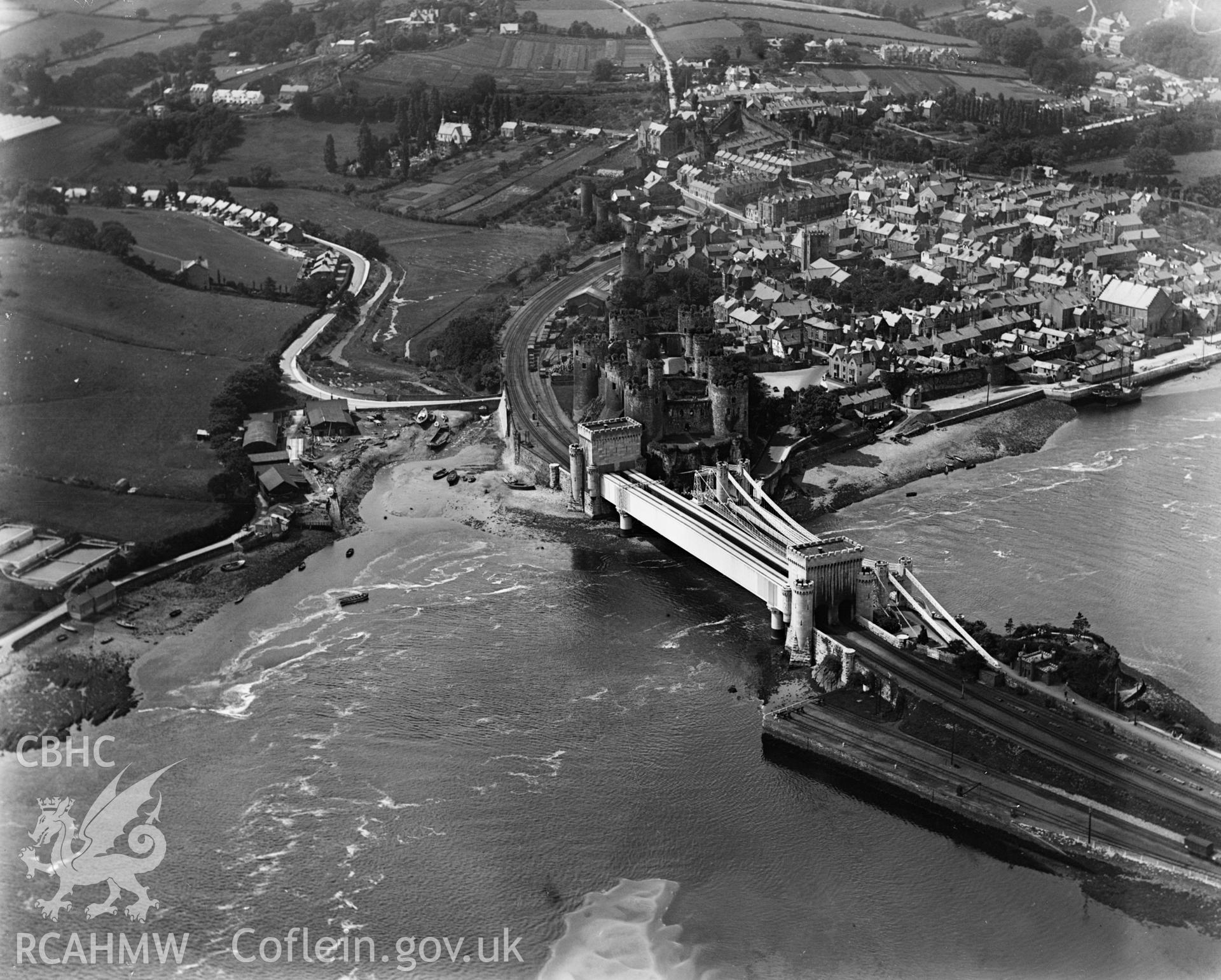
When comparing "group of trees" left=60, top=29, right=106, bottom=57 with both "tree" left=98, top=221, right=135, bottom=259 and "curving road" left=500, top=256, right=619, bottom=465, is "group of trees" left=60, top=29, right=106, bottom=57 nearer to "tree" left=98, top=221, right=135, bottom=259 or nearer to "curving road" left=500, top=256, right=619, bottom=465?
"tree" left=98, top=221, right=135, bottom=259

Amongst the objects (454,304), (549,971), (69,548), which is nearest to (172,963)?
(549,971)

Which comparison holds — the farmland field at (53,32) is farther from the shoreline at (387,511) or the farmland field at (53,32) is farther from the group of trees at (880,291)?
the group of trees at (880,291)

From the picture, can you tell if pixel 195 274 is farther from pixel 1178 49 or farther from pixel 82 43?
pixel 1178 49

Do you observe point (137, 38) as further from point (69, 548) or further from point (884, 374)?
point (69, 548)

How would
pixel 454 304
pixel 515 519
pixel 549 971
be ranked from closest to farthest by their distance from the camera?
pixel 549 971
pixel 515 519
pixel 454 304

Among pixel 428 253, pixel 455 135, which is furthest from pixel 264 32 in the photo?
pixel 428 253

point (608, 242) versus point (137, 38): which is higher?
point (137, 38)
